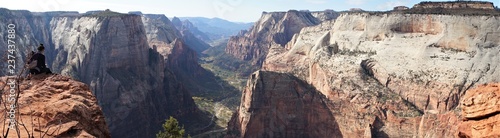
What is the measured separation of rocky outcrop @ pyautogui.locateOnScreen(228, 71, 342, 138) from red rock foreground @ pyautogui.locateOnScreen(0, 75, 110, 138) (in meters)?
39.6

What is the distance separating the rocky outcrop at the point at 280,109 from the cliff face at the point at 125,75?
3051 cm

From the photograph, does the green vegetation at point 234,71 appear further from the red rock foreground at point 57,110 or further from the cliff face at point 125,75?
the red rock foreground at point 57,110

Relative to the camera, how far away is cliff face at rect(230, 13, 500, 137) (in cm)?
5453

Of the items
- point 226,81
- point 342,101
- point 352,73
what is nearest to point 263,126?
point 342,101

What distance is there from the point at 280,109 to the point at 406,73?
20.3m

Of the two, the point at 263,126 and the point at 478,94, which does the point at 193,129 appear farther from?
the point at 478,94

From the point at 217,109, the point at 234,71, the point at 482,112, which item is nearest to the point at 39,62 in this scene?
the point at 482,112

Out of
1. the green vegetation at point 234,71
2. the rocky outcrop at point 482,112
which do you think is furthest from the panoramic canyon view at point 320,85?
the green vegetation at point 234,71

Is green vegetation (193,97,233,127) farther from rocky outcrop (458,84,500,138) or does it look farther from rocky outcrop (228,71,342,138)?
rocky outcrop (458,84,500,138)

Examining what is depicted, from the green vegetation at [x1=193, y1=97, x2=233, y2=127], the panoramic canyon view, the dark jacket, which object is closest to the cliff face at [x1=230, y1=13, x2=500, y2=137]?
the panoramic canyon view

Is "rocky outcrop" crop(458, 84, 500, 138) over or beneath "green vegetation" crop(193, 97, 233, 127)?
over

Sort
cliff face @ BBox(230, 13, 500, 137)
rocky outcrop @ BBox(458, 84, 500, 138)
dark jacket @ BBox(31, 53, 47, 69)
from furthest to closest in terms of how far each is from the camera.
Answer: cliff face @ BBox(230, 13, 500, 137) < dark jacket @ BBox(31, 53, 47, 69) < rocky outcrop @ BBox(458, 84, 500, 138)

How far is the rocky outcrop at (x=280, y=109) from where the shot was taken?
199 feet

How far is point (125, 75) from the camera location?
8825cm
